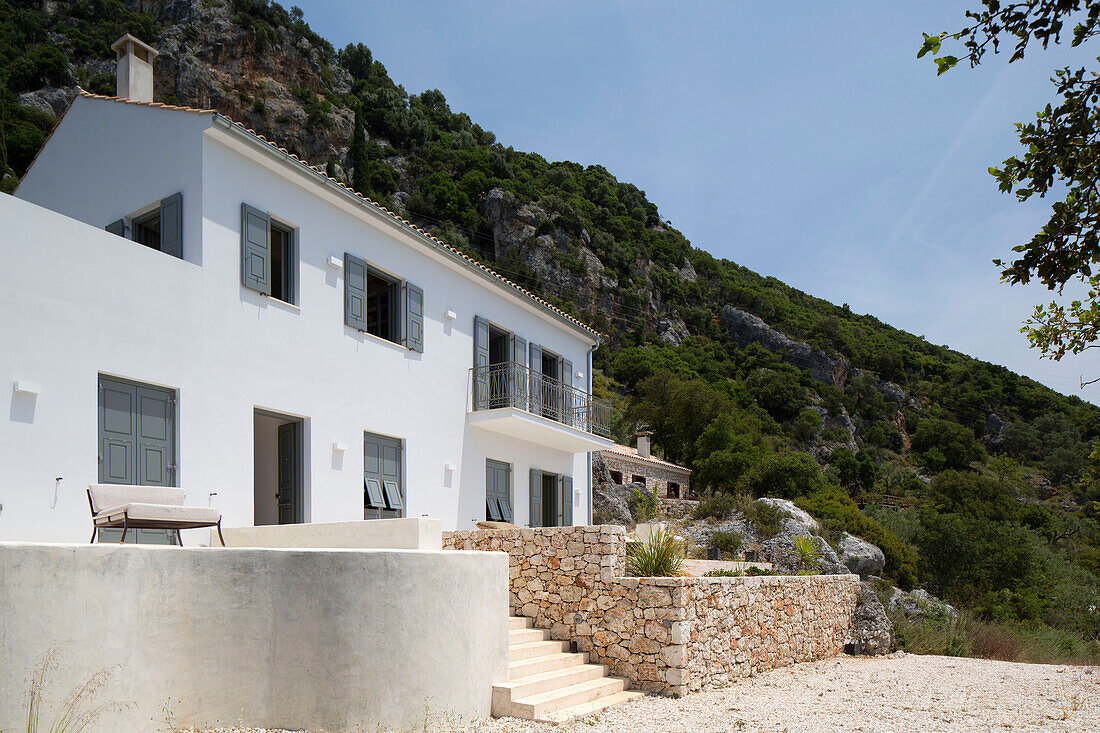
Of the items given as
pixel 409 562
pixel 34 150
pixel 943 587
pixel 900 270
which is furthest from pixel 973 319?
pixel 34 150

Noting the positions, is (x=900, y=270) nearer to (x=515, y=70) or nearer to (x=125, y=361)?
(x=515, y=70)

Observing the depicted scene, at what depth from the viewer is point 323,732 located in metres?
6.04

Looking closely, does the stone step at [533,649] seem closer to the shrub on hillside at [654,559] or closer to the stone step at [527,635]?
the stone step at [527,635]

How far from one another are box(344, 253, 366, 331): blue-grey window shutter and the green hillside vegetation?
12.7 metres

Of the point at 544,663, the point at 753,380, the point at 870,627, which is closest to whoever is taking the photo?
the point at 544,663

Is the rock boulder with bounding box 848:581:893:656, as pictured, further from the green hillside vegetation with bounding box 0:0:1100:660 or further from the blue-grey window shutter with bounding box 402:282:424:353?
the blue-grey window shutter with bounding box 402:282:424:353

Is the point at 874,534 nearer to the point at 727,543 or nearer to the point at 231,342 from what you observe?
the point at 727,543

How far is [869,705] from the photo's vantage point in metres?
8.76

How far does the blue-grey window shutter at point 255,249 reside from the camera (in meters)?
10.1

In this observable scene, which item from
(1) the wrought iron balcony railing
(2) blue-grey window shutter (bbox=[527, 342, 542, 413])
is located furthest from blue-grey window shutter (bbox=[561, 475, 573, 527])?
(2) blue-grey window shutter (bbox=[527, 342, 542, 413])

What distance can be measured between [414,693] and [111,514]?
121 inches

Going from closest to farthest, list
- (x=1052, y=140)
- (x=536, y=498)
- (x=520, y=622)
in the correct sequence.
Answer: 1. (x=1052, y=140)
2. (x=520, y=622)
3. (x=536, y=498)

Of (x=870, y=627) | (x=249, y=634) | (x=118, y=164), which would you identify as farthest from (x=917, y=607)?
(x=118, y=164)

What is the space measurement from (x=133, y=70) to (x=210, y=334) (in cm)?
489
